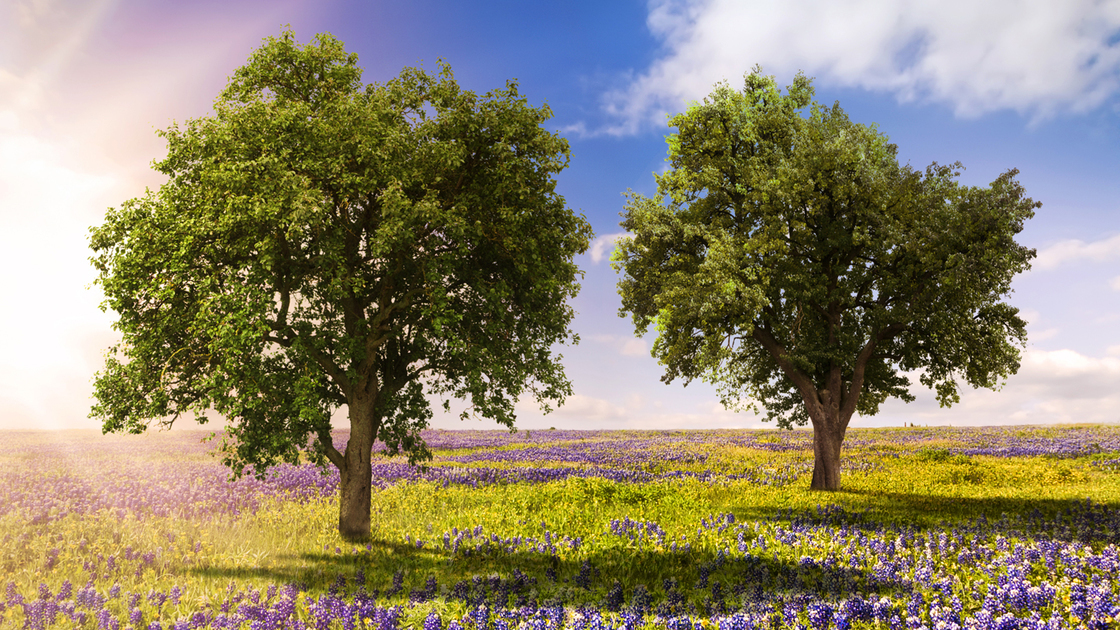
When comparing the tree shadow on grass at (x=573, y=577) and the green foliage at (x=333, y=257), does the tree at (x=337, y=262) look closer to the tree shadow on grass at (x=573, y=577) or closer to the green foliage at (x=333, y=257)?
the green foliage at (x=333, y=257)

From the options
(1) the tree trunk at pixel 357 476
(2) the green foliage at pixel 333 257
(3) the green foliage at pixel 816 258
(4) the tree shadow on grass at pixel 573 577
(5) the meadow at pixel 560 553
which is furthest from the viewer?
(3) the green foliage at pixel 816 258

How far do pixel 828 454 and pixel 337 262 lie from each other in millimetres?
18262

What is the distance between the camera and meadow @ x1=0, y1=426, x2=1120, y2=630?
8.27m

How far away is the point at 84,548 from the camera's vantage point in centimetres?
1309

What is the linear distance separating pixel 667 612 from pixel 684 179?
17.8 meters

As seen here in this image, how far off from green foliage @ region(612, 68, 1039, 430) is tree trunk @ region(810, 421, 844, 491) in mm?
598

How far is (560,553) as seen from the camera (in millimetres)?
12227

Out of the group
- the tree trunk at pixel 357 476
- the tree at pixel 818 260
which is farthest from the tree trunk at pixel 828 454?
the tree trunk at pixel 357 476

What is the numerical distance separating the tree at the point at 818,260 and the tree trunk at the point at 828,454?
0.05m

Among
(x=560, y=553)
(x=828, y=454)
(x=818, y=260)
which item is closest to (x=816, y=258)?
(x=818, y=260)

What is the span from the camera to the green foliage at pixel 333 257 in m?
12.4

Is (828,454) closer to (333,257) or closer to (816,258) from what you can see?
(816,258)

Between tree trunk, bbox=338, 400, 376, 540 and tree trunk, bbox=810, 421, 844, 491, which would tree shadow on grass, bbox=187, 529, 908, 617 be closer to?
tree trunk, bbox=338, 400, 376, 540

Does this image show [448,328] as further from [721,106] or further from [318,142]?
[721,106]
